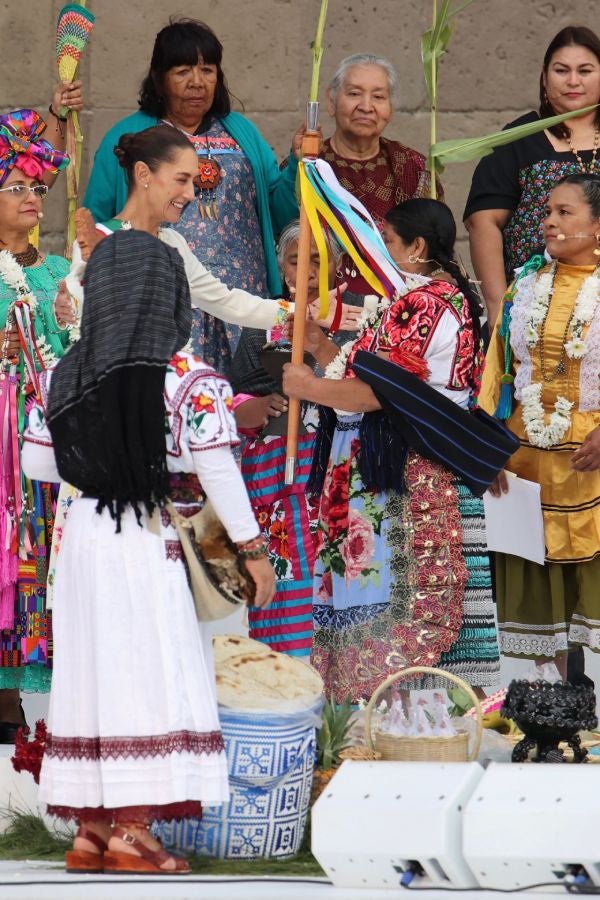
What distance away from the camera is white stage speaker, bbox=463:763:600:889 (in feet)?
14.6

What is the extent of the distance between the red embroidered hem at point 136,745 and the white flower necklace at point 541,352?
83.3 inches

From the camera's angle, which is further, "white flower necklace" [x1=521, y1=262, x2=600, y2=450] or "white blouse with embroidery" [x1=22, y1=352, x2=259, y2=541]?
"white flower necklace" [x1=521, y1=262, x2=600, y2=450]

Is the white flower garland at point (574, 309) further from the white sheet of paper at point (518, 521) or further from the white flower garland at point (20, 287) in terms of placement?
the white flower garland at point (20, 287)

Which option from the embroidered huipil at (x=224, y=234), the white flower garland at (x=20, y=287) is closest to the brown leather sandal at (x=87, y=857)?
the white flower garland at (x=20, y=287)

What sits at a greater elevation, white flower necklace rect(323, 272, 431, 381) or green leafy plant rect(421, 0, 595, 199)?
green leafy plant rect(421, 0, 595, 199)

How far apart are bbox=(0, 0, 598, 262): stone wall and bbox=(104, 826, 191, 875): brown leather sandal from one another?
16.7 feet

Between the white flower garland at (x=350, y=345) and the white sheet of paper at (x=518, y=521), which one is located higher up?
the white flower garland at (x=350, y=345)

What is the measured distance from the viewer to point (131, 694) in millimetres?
4582

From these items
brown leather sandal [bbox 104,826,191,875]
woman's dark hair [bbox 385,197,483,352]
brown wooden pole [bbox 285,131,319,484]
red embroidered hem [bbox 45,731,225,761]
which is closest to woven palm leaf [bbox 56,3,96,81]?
brown wooden pole [bbox 285,131,319,484]

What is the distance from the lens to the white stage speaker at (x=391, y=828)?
14.9ft

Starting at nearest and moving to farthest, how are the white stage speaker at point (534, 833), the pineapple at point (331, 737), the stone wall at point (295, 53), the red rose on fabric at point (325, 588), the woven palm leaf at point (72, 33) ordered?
the white stage speaker at point (534, 833), the pineapple at point (331, 737), the red rose on fabric at point (325, 588), the woven palm leaf at point (72, 33), the stone wall at point (295, 53)

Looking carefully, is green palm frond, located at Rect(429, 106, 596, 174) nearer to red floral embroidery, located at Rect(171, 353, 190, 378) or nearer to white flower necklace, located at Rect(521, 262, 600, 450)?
white flower necklace, located at Rect(521, 262, 600, 450)

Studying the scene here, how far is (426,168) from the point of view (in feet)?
24.2

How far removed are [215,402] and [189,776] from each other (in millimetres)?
883
